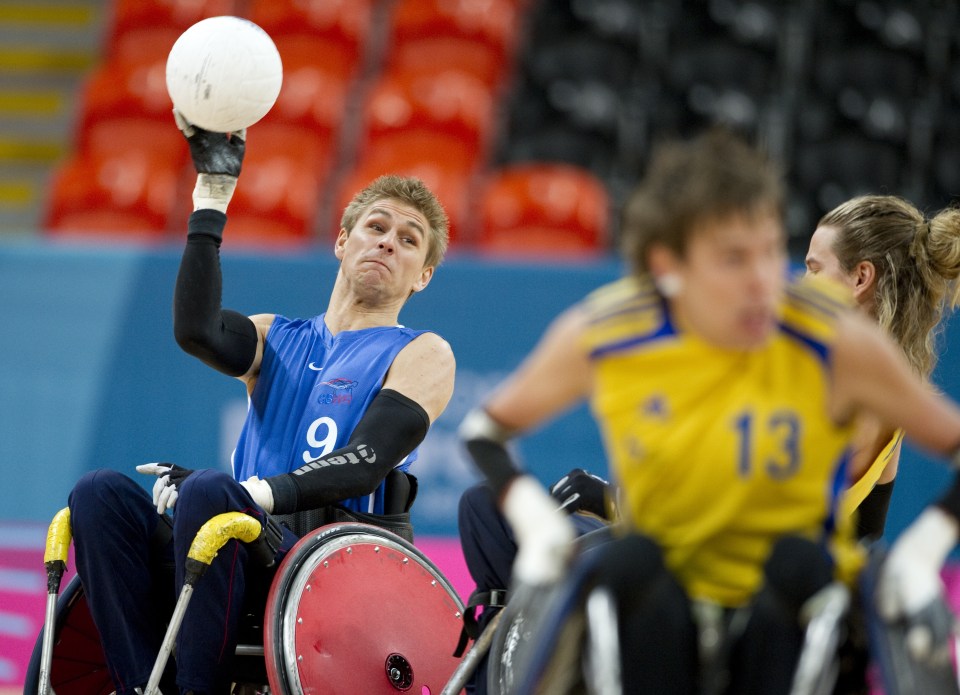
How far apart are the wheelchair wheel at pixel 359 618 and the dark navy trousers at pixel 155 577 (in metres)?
0.11

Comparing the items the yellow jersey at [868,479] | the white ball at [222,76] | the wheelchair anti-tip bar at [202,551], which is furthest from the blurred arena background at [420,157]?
the wheelchair anti-tip bar at [202,551]

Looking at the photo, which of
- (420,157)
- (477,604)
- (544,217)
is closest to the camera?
(477,604)

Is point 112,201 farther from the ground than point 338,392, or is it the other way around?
point 112,201

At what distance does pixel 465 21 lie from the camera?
352 inches

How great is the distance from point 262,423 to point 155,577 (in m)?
0.53

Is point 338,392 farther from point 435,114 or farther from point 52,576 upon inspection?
point 435,114

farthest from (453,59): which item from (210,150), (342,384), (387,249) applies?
(210,150)

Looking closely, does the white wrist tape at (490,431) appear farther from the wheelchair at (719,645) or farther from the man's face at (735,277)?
the man's face at (735,277)

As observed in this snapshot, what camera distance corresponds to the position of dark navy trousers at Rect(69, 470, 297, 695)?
2848mm

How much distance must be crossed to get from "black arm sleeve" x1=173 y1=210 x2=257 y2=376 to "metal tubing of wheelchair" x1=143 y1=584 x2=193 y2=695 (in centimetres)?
74

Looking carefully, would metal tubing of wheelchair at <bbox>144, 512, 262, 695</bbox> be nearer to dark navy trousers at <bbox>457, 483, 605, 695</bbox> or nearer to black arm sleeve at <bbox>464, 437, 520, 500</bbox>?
dark navy trousers at <bbox>457, 483, 605, 695</bbox>

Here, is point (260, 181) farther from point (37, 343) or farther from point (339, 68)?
point (37, 343)

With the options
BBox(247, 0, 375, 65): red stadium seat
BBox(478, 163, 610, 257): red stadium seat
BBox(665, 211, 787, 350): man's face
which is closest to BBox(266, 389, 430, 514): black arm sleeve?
BBox(665, 211, 787, 350): man's face

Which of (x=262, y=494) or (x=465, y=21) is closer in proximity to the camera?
(x=262, y=494)
